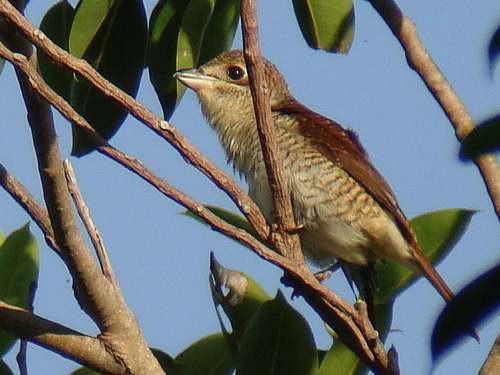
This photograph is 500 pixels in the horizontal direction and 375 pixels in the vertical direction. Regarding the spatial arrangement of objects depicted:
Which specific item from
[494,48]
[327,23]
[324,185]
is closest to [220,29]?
[327,23]

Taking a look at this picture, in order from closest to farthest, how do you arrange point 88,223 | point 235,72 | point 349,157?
1. point 88,223
2. point 349,157
3. point 235,72

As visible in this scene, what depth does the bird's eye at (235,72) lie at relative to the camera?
424 centimetres

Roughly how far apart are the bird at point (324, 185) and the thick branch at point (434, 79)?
955 millimetres

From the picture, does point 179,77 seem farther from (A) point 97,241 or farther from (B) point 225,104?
(A) point 97,241

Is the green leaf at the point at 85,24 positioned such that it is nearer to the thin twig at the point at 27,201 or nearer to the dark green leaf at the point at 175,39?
the dark green leaf at the point at 175,39

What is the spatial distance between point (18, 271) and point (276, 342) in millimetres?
950

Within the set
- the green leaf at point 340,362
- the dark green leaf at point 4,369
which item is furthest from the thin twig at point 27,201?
the green leaf at point 340,362

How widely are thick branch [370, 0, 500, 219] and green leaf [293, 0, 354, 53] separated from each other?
577 mm

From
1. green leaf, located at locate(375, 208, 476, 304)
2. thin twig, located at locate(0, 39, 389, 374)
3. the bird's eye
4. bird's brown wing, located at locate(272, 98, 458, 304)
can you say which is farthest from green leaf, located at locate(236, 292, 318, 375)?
the bird's eye

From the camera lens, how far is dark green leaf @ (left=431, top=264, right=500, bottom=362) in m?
0.73

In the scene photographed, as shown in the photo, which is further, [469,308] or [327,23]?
[327,23]

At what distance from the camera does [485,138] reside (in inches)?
28.7

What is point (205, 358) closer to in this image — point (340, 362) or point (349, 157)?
point (340, 362)

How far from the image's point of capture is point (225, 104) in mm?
4125
